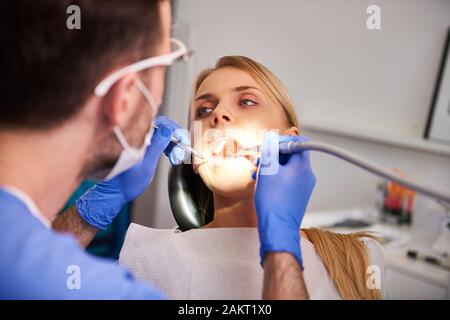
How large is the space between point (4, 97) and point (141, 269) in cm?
45

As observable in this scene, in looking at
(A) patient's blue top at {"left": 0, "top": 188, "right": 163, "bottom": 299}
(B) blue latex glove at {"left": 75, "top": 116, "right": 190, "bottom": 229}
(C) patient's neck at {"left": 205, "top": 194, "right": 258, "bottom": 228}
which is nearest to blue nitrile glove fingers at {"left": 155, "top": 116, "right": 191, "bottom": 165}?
(B) blue latex glove at {"left": 75, "top": 116, "right": 190, "bottom": 229}

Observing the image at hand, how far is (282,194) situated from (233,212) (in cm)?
19

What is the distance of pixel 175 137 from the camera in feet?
3.01

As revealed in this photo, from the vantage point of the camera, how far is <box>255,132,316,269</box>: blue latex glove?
731mm

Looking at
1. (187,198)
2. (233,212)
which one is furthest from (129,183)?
(233,212)

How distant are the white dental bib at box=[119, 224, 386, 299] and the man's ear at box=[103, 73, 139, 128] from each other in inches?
13.7

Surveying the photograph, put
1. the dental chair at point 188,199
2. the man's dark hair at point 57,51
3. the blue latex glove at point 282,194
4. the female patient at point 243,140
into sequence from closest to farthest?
the man's dark hair at point 57,51 → the blue latex glove at point 282,194 → the female patient at point 243,140 → the dental chair at point 188,199

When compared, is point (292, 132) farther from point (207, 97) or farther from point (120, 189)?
point (120, 189)

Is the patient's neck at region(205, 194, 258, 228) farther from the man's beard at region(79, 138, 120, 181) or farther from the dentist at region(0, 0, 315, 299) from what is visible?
the man's beard at region(79, 138, 120, 181)

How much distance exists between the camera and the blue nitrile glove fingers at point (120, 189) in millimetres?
896

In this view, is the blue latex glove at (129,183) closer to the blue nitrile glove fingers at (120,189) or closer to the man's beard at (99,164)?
the blue nitrile glove fingers at (120,189)

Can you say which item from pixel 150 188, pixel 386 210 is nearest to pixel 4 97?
pixel 150 188

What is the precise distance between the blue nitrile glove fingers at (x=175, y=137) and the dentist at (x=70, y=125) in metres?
0.20

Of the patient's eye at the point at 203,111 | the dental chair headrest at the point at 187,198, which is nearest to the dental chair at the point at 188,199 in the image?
the dental chair headrest at the point at 187,198
